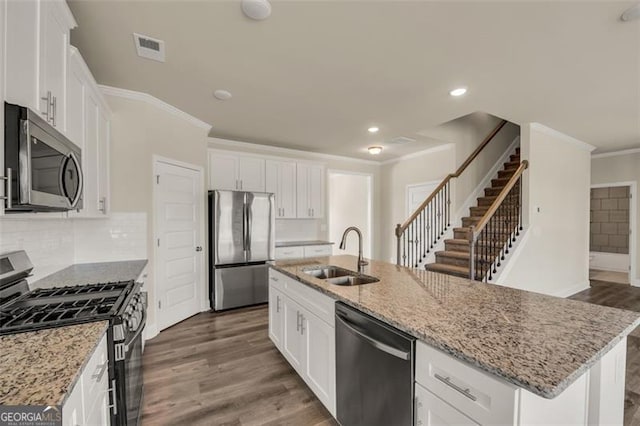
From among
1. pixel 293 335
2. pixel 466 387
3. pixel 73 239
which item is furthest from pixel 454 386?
pixel 73 239

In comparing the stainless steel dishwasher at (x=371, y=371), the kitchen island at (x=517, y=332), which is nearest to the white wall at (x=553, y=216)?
the kitchen island at (x=517, y=332)

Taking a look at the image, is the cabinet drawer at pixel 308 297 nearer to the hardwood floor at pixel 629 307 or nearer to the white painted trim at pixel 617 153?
the hardwood floor at pixel 629 307

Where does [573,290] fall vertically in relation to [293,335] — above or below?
below

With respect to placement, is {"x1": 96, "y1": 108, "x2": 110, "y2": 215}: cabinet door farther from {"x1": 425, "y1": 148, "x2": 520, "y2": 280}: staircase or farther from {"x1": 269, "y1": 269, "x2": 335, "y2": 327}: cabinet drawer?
{"x1": 425, "y1": 148, "x2": 520, "y2": 280}: staircase

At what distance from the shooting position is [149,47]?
2.20 metres

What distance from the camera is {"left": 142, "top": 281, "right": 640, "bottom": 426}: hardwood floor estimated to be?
1.94 m

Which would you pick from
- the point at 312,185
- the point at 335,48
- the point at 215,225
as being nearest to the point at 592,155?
the point at 312,185

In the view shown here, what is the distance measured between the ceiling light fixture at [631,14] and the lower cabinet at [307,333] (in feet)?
8.84

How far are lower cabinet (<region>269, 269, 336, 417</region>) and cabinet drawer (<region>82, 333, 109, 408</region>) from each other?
116 centimetres

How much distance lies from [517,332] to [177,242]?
3558 mm

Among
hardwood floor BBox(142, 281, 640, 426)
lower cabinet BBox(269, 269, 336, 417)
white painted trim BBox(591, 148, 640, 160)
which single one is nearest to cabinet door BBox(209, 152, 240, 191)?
hardwood floor BBox(142, 281, 640, 426)

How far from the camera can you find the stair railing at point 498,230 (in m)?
3.54

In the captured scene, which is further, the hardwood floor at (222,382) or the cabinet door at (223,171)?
the cabinet door at (223,171)

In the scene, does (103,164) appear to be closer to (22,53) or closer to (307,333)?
(22,53)
